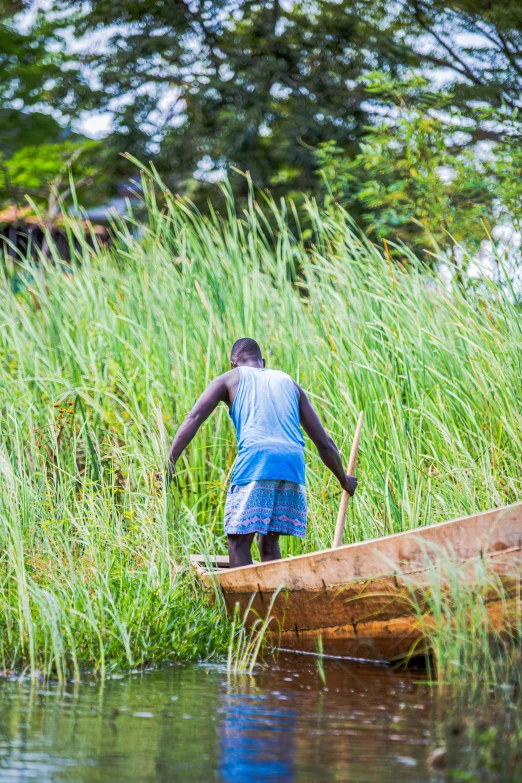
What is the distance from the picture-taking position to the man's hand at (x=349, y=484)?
5.46 metres

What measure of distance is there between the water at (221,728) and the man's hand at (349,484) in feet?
3.73

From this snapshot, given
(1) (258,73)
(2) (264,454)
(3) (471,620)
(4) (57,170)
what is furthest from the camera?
(4) (57,170)

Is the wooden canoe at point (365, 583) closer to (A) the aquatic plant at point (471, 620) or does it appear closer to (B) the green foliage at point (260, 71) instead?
(A) the aquatic plant at point (471, 620)

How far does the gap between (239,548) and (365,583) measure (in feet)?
3.33

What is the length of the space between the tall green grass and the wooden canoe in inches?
14.2

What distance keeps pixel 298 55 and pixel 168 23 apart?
2.15 meters

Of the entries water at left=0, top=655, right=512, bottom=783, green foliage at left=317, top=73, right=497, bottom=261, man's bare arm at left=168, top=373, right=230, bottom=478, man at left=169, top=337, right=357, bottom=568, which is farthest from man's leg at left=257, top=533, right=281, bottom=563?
green foliage at left=317, top=73, right=497, bottom=261

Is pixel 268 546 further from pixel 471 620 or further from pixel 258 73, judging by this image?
pixel 258 73

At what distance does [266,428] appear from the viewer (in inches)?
210

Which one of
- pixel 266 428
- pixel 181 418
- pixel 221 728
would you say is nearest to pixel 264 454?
pixel 266 428

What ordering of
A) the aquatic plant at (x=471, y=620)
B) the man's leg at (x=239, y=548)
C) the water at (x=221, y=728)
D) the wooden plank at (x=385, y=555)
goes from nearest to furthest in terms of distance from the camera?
the water at (x=221, y=728) < the aquatic plant at (x=471, y=620) < the wooden plank at (x=385, y=555) < the man's leg at (x=239, y=548)

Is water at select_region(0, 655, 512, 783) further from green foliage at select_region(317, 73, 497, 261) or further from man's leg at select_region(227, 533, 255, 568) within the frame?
green foliage at select_region(317, 73, 497, 261)

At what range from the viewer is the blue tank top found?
527 cm

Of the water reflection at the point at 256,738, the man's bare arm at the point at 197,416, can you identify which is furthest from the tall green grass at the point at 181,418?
the water reflection at the point at 256,738
